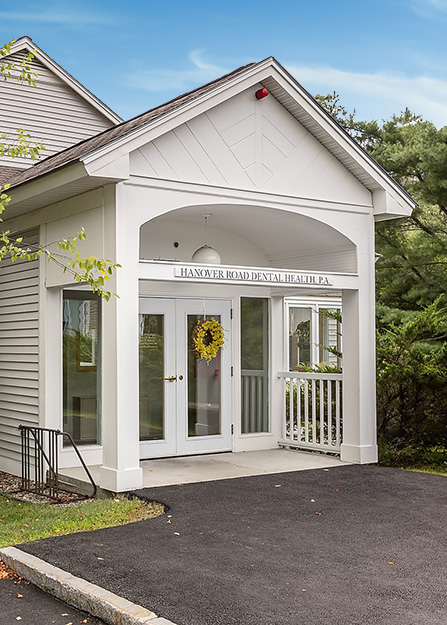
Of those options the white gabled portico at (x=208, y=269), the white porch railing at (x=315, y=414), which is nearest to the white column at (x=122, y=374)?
the white gabled portico at (x=208, y=269)

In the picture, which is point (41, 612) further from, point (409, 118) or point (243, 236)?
point (409, 118)

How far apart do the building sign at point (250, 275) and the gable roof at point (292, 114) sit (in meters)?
1.32

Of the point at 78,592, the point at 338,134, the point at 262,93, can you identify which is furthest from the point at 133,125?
the point at 78,592

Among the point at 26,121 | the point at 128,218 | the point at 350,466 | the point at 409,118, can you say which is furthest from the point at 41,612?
the point at 409,118

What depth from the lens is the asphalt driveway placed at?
17.2ft

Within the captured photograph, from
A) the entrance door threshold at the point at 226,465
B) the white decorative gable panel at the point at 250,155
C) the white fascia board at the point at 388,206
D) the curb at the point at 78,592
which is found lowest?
the curb at the point at 78,592

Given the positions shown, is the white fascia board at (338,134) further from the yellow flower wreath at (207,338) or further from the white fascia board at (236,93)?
the yellow flower wreath at (207,338)

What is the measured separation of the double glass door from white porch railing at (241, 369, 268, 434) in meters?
0.33

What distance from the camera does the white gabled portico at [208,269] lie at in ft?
29.0

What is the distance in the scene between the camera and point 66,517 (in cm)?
791

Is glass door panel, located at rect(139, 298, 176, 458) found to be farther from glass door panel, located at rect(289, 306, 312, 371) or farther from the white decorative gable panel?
glass door panel, located at rect(289, 306, 312, 371)

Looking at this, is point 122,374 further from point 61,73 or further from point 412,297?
point 412,297

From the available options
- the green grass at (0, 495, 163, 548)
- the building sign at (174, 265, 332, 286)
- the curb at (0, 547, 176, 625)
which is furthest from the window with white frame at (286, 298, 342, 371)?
the curb at (0, 547, 176, 625)

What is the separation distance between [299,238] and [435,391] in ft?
9.40
